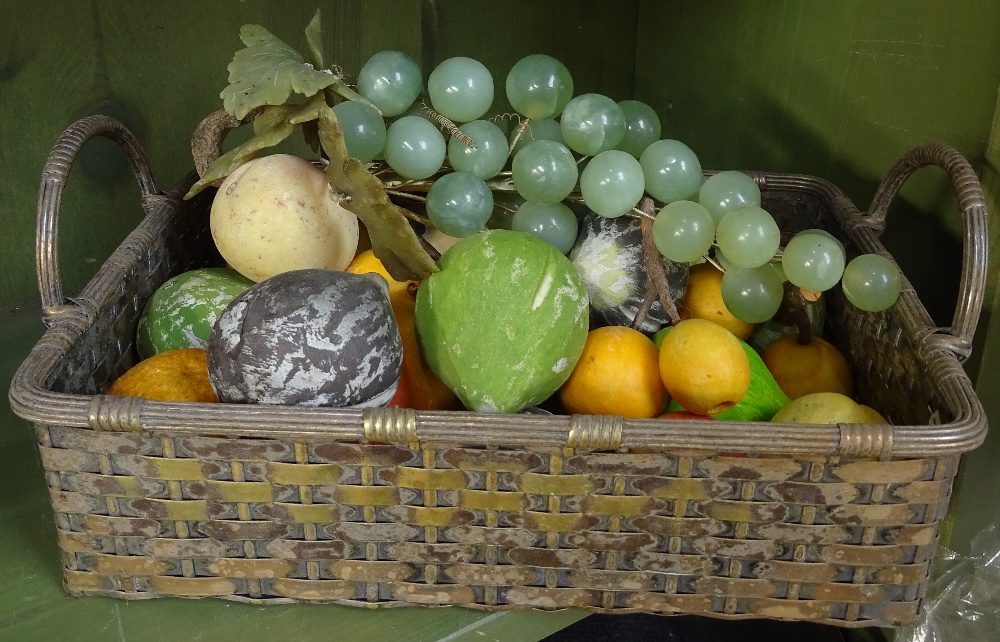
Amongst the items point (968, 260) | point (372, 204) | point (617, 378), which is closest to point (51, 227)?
point (372, 204)

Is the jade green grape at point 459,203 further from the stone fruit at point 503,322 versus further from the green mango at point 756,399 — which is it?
the green mango at point 756,399

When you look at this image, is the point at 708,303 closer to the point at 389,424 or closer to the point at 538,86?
the point at 538,86

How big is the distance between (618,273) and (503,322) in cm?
16

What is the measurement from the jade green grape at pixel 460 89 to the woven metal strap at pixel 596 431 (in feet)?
1.09

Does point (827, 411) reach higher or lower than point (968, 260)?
lower

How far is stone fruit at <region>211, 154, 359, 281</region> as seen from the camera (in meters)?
0.70

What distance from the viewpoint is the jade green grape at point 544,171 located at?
692 millimetres

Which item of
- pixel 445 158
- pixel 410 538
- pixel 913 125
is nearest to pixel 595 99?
pixel 445 158

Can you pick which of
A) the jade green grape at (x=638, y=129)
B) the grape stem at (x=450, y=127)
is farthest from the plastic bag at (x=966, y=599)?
the grape stem at (x=450, y=127)

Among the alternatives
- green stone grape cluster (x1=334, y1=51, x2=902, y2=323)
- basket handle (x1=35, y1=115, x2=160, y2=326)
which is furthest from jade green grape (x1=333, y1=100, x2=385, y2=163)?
basket handle (x1=35, y1=115, x2=160, y2=326)

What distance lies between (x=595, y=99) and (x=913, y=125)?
0.29 m

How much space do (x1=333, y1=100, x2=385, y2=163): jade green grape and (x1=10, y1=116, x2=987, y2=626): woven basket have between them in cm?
22

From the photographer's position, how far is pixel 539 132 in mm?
774

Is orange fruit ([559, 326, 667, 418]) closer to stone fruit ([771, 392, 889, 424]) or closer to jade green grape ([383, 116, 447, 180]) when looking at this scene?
stone fruit ([771, 392, 889, 424])
